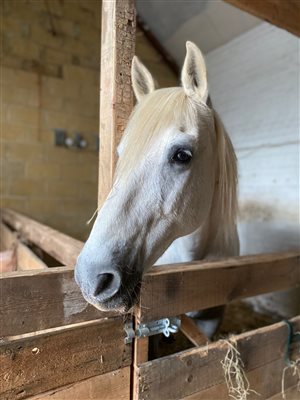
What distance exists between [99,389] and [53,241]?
2.23 ft

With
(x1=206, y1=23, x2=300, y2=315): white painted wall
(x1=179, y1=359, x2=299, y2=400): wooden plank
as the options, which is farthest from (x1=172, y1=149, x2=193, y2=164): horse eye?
(x1=206, y1=23, x2=300, y2=315): white painted wall

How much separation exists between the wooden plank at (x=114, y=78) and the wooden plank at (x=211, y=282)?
0.99 feet

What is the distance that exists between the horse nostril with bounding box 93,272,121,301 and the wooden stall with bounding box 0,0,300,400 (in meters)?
0.09

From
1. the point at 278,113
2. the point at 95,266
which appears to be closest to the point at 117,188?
the point at 95,266

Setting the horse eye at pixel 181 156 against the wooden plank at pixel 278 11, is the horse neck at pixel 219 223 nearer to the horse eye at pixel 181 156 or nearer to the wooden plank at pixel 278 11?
the horse eye at pixel 181 156

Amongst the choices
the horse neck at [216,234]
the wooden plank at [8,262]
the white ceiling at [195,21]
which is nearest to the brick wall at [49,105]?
the white ceiling at [195,21]

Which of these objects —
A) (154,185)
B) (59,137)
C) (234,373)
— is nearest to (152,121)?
(154,185)

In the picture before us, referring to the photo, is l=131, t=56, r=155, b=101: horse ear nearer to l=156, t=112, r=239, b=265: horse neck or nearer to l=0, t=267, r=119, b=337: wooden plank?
l=156, t=112, r=239, b=265: horse neck

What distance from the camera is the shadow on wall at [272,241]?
231 cm

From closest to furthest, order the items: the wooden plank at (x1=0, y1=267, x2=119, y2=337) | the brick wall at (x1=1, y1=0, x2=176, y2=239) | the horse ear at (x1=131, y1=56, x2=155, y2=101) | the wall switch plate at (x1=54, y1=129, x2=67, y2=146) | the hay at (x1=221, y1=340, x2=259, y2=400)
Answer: the wooden plank at (x1=0, y1=267, x2=119, y2=337)
the hay at (x1=221, y1=340, x2=259, y2=400)
the horse ear at (x1=131, y1=56, x2=155, y2=101)
the brick wall at (x1=1, y1=0, x2=176, y2=239)
the wall switch plate at (x1=54, y1=129, x2=67, y2=146)

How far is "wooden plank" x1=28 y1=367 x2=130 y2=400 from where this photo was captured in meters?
0.60

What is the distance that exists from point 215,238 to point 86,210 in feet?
7.80

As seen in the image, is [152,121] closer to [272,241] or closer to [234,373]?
Result: [234,373]

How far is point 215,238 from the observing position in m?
1.15
